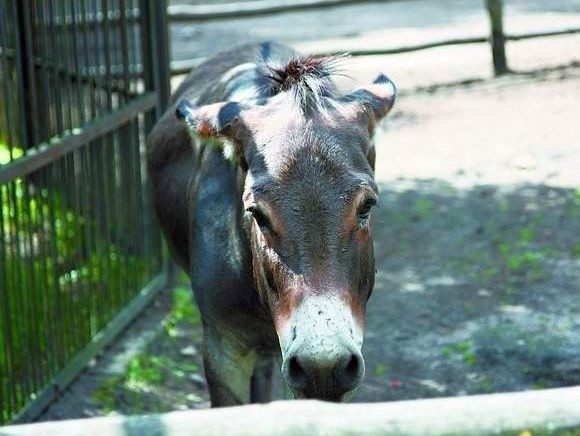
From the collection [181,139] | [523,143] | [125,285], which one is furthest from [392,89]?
[523,143]

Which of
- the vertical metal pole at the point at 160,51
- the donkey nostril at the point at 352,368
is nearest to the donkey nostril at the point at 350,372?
the donkey nostril at the point at 352,368

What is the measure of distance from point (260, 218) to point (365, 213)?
40 centimetres

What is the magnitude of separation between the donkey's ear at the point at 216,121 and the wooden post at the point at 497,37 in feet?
30.4

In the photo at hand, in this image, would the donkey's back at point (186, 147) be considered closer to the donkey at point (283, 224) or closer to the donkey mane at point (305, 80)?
the donkey at point (283, 224)

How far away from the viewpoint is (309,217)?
3.88 meters

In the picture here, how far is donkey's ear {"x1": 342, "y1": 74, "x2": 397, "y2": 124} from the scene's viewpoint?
15.1 feet

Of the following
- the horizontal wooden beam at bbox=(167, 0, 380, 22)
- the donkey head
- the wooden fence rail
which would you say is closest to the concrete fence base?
the donkey head

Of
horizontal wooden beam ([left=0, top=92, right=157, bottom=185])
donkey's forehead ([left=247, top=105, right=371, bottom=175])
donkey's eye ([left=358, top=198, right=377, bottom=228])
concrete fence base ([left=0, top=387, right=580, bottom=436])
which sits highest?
donkey's forehead ([left=247, top=105, right=371, bottom=175])

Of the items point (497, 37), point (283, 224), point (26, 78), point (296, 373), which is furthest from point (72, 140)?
point (497, 37)

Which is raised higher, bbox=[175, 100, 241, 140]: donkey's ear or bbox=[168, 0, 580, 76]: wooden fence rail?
bbox=[175, 100, 241, 140]: donkey's ear

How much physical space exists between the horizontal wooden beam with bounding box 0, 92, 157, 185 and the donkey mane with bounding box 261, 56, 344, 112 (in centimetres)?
167

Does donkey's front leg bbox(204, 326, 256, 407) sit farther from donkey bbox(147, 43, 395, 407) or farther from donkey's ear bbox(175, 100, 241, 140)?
donkey's ear bbox(175, 100, 241, 140)

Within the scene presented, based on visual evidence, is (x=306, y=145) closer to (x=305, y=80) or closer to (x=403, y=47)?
(x=305, y=80)

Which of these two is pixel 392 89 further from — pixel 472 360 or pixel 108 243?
pixel 108 243
